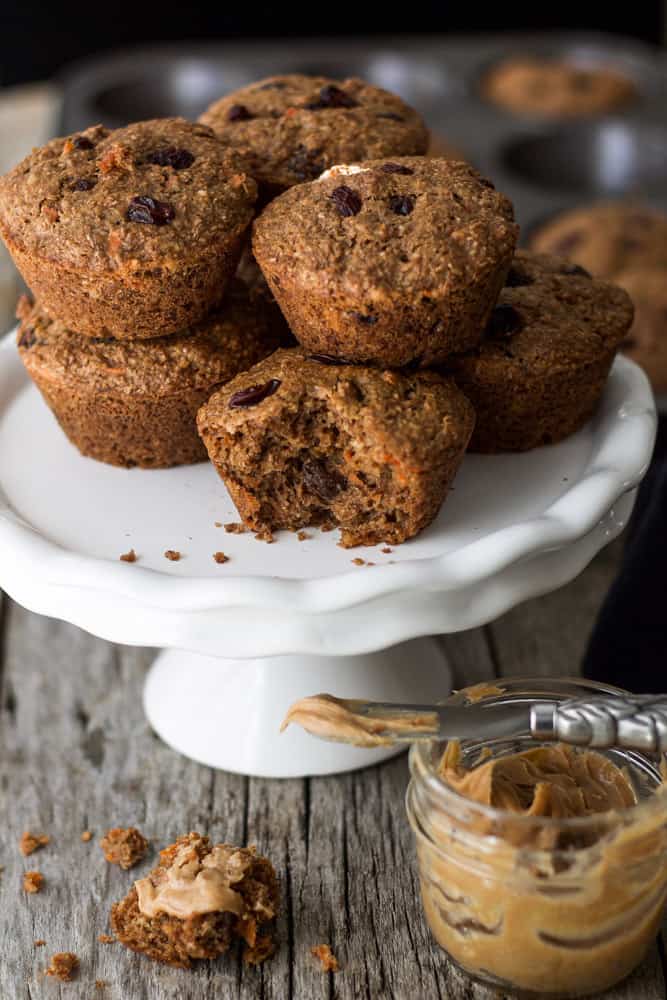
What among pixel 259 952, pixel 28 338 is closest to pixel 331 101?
pixel 28 338

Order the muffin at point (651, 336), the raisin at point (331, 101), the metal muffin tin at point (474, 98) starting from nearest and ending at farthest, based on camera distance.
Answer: the raisin at point (331, 101)
the muffin at point (651, 336)
the metal muffin tin at point (474, 98)

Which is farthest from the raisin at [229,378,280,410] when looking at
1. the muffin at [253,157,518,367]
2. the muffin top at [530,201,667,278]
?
the muffin top at [530,201,667,278]

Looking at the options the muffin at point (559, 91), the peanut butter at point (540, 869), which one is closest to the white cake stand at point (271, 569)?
the peanut butter at point (540, 869)

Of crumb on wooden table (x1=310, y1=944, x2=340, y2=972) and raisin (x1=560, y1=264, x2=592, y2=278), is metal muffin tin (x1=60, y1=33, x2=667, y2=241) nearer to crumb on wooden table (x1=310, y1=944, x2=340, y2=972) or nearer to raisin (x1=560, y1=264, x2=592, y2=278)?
raisin (x1=560, y1=264, x2=592, y2=278)

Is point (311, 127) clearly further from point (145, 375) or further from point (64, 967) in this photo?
point (64, 967)

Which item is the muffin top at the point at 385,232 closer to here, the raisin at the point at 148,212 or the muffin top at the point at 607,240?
the raisin at the point at 148,212

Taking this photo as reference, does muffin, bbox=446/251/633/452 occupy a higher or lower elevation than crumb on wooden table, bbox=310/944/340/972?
higher

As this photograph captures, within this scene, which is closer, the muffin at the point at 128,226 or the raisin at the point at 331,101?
the muffin at the point at 128,226
